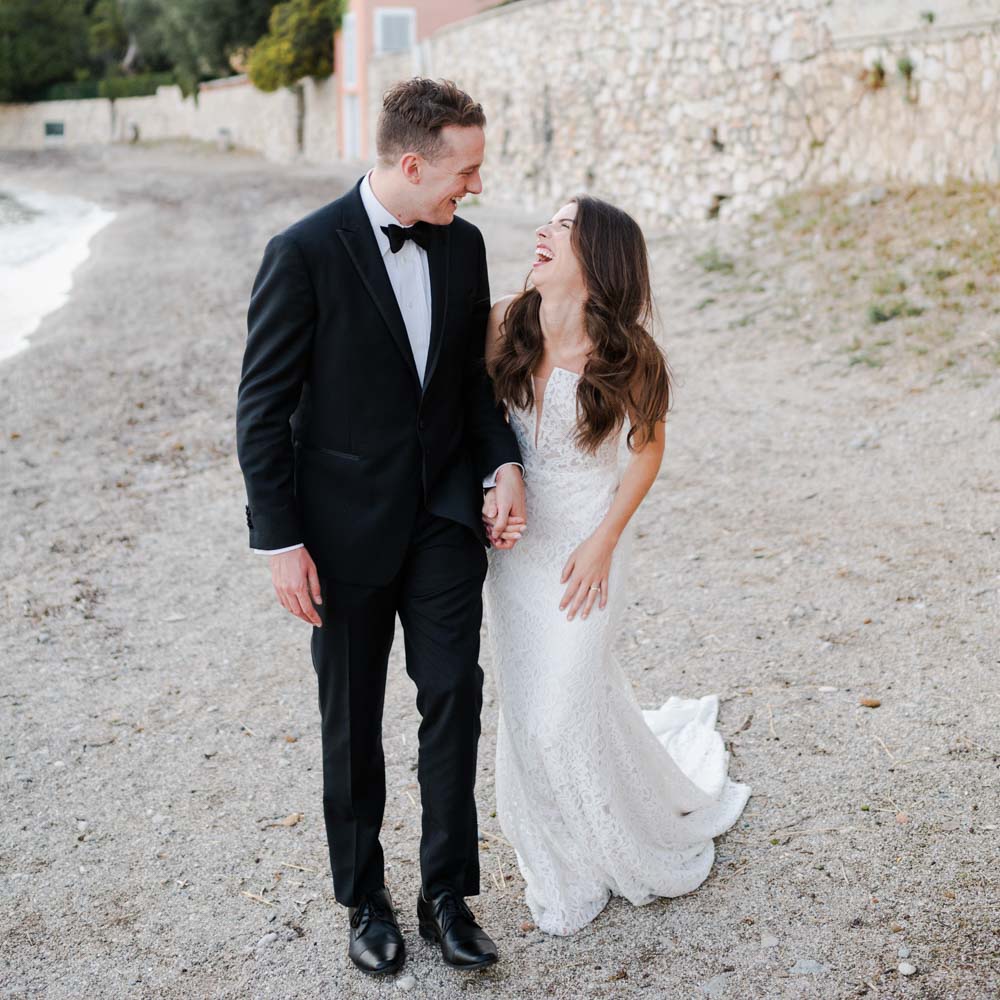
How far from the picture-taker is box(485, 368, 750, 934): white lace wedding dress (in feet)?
10.0

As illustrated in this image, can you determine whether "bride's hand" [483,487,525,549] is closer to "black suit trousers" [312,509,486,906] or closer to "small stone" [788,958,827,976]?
"black suit trousers" [312,509,486,906]

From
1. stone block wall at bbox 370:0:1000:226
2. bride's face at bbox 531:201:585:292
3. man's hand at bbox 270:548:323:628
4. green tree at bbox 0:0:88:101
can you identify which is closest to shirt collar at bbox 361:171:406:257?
bride's face at bbox 531:201:585:292

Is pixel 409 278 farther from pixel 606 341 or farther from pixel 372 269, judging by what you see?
pixel 606 341

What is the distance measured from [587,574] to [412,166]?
1131 mm

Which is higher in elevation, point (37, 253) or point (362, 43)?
point (362, 43)

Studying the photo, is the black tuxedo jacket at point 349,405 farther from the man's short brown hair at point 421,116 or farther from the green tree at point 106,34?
the green tree at point 106,34

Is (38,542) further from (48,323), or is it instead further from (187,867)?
(48,323)

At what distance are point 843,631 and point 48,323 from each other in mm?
11666

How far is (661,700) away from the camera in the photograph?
4.53 metres

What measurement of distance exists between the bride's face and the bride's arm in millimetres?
449

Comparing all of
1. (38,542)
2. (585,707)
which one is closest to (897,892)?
(585,707)

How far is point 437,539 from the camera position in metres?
2.92

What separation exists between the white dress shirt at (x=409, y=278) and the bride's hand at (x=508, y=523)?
5cm

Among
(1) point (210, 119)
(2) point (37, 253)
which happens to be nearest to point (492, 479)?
(2) point (37, 253)
